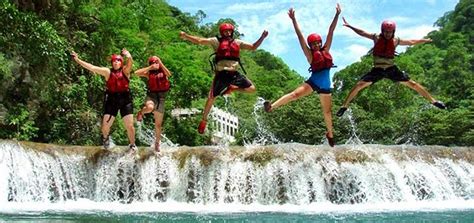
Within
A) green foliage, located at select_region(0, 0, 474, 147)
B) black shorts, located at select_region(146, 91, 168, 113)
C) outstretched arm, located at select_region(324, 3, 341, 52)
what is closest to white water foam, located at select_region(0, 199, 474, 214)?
black shorts, located at select_region(146, 91, 168, 113)

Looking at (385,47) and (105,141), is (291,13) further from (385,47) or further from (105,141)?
(105,141)

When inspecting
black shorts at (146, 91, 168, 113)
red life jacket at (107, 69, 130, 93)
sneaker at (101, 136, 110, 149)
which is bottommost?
sneaker at (101, 136, 110, 149)

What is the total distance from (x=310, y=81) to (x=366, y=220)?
2.35 meters

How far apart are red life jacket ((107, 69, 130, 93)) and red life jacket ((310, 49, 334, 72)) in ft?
13.3

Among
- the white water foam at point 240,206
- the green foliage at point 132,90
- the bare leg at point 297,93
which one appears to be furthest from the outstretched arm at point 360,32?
the green foliage at point 132,90

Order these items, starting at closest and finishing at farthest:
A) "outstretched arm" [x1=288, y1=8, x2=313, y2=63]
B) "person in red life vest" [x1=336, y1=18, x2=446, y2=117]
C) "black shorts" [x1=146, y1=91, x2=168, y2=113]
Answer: "outstretched arm" [x1=288, y1=8, x2=313, y2=63] → "person in red life vest" [x1=336, y1=18, x2=446, y2=117] → "black shorts" [x1=146, y1=91, x2=168, y2=113]

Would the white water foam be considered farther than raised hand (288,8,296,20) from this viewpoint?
Yes

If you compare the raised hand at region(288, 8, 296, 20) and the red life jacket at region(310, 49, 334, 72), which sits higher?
the raised hand at region(288, 8, 296, 20)

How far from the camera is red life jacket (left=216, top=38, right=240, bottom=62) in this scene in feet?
30.9

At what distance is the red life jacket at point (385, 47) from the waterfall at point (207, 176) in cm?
561

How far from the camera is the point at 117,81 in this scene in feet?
38.3

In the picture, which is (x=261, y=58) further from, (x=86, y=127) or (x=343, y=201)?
(x=343, y=201)

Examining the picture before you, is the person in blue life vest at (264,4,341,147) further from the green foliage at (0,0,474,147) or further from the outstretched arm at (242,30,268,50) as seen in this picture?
the green foliage at (0,0,474,147)

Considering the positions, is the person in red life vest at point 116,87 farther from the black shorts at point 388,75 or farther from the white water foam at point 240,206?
the black shorts at point 388,75
